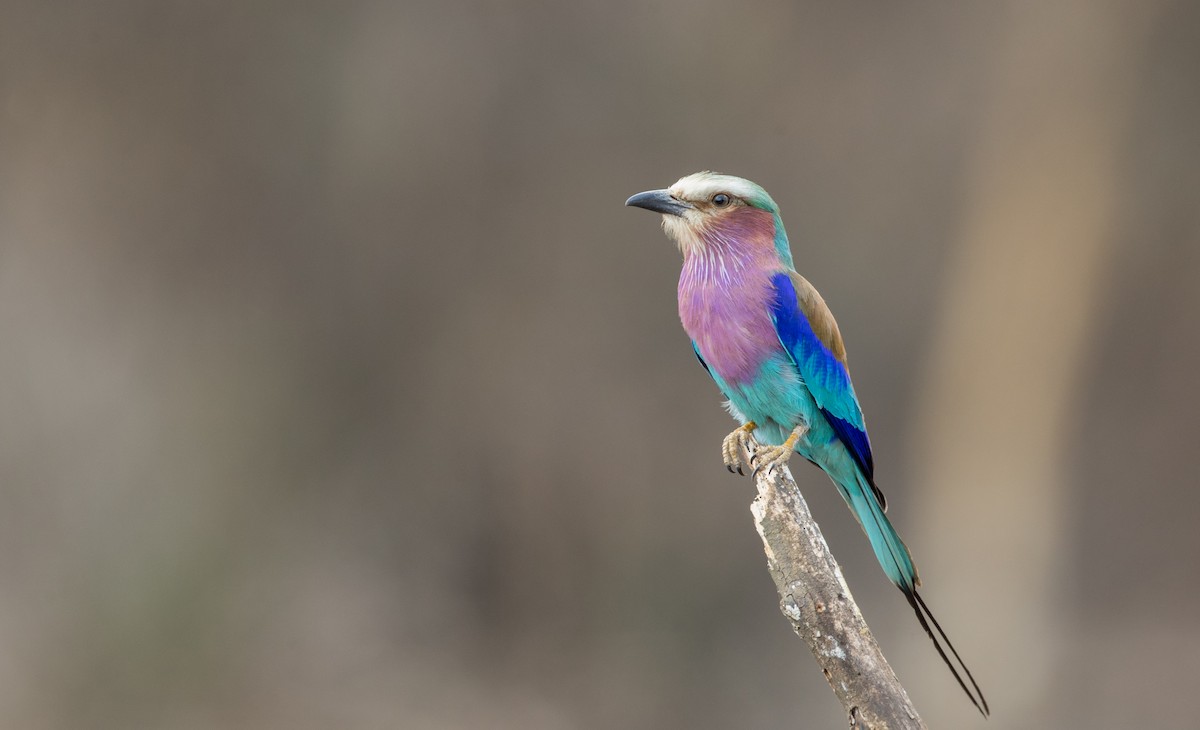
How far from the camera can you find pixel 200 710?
487 centimetres

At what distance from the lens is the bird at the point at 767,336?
89.0 inches

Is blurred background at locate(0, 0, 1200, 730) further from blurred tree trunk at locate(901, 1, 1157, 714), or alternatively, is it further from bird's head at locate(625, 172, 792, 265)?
bird's head at locate(625, 172, 792, 265)

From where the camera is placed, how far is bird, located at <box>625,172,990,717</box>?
2.26m

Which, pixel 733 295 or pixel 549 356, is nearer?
pixel 733 295

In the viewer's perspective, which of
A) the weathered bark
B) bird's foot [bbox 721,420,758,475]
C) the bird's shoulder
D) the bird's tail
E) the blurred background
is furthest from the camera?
the blurred background

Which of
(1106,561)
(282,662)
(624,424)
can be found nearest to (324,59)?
(624,424)

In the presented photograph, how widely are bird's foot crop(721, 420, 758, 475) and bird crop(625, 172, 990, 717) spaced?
0.07 metres

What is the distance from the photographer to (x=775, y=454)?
2258 mm

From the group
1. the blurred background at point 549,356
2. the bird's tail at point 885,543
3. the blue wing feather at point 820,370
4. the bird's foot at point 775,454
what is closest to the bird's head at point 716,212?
the blue wing feather at point 820,370

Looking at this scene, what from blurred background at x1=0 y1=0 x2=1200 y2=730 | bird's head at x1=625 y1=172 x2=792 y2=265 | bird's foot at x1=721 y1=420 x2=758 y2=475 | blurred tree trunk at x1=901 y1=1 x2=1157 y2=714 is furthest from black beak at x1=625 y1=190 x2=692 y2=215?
blurred tree trunk at x1=901 y1=1 x2=1157 y2=714

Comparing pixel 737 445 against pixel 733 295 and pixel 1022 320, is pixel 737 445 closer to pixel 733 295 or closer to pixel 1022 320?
pixel 733 295

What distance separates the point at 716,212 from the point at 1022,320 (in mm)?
2988

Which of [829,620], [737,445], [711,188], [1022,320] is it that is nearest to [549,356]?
[1022,320]

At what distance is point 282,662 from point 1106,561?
12.7 ft
